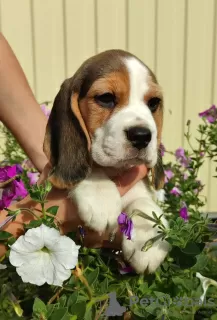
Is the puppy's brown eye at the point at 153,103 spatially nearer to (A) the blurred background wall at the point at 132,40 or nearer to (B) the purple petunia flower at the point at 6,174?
(B) the purple petunia flower at the point at 6,174

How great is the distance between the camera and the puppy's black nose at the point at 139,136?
4.83ft

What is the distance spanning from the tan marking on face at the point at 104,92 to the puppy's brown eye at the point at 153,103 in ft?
0.38

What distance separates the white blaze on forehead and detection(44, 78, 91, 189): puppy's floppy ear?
222 mm

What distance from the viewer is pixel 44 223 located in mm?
1116

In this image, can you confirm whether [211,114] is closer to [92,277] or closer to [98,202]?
[98,202]

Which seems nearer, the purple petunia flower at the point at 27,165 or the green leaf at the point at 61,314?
the green leaf at the point at 61,314

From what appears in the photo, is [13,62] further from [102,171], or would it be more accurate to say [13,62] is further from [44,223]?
[44,223]

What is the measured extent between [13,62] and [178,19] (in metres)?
1.99

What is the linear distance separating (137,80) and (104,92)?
125 mm

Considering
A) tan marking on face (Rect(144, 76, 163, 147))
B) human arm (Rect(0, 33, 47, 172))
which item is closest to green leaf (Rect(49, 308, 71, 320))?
tan marking on face (Rect(144, 76, 163, 147))

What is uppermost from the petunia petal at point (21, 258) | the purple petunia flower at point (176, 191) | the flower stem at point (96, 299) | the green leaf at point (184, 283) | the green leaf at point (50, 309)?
the petunia petal at point (21, 258)

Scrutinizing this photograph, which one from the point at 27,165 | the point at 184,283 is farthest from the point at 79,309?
the point at 27,165

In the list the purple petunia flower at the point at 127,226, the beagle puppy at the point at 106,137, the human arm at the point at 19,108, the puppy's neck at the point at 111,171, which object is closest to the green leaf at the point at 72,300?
the purple petunia flower at the point at 127,226

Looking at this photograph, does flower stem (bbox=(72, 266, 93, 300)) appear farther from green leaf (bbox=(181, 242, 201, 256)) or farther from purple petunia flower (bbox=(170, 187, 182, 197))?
purple petunia flower (bbox=(170, 187, 182, 197))
